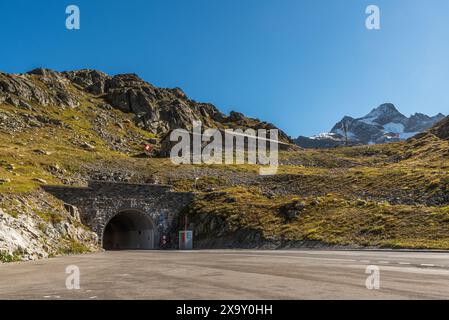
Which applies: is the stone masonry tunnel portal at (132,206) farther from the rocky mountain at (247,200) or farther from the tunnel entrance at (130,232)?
the rocky mountain at (247,200)

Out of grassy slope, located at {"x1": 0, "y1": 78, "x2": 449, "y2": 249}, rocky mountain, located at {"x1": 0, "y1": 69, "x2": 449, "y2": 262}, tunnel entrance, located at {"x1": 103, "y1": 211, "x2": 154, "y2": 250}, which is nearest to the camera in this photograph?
rocky mountain, located at {"x1": 0, "y1": 69, "x2": 449, "y2": 262}

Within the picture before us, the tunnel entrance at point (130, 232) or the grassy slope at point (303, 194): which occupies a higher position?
the grassy slope at point (303, 194)

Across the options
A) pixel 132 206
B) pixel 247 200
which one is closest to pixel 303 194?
pixel 247 200

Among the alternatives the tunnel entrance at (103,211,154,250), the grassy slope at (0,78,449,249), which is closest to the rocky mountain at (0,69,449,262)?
the grassy slope at (0,78,449,249)

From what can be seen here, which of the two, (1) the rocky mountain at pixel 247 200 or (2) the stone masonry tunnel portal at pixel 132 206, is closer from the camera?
(1) the rocky mountain at pixel 247 200

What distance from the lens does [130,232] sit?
67.9 m

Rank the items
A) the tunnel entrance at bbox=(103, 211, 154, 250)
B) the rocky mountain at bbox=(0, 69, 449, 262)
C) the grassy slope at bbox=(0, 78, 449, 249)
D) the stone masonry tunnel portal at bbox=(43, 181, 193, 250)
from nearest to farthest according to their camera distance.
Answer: the rocky mountain at bbox=(0, 69, 449, 262)
the grassy slope at bbox=(0, 78, 449, 249)
the stone masonry tunnel portal at bbox=(43, 181, 193, 250)
the tunnel entrance at bbox=(103, 211, 154, 250)

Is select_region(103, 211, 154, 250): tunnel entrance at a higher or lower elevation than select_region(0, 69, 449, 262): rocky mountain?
lower

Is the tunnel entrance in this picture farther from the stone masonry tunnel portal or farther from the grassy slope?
the grassy slope

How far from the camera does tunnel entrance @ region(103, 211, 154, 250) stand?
59581 mm

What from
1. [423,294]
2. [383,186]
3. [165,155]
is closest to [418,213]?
[383,186]

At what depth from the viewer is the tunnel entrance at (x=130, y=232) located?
195 ft

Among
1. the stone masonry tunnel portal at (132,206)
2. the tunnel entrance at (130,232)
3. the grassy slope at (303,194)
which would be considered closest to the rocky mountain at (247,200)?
the grassy slope at (303,194)

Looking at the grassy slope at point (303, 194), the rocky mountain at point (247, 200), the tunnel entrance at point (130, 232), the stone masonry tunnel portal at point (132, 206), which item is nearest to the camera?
the rocky mountain at point (247, 200)
